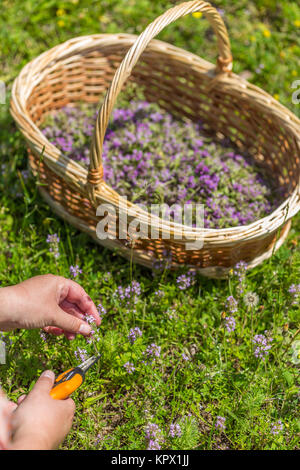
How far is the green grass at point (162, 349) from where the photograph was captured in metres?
2.12

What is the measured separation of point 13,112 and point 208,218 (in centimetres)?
129

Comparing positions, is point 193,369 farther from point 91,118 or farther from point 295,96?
point 295,96

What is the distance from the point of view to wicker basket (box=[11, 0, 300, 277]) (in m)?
2.29

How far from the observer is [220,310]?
8.44ft

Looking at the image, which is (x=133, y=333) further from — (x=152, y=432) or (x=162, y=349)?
→ (x=152, y=432)

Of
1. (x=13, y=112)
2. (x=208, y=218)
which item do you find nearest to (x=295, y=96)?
(x=208, y=218)

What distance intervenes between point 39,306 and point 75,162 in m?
1.00

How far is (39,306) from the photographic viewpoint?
1900 millimetres

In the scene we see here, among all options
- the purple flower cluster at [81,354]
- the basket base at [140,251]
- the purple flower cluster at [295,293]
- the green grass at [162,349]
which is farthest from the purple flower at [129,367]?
the purple flower cluster at [295,293]

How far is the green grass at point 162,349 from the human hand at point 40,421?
0.39 meters

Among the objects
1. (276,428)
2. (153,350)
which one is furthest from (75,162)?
(276,428)

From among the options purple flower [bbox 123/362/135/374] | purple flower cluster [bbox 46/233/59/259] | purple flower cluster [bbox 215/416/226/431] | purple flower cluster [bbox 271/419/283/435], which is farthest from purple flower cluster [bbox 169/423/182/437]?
purple flower cluster [bbox 46/233/59/259]

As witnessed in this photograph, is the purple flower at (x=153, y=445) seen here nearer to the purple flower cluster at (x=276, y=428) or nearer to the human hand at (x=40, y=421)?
the human hand at (x=40, y=421)

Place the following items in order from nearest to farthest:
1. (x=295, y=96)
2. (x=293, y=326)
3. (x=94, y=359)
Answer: (x=94, y=359)
(x=293, y=326)
(x=295, y=96)
